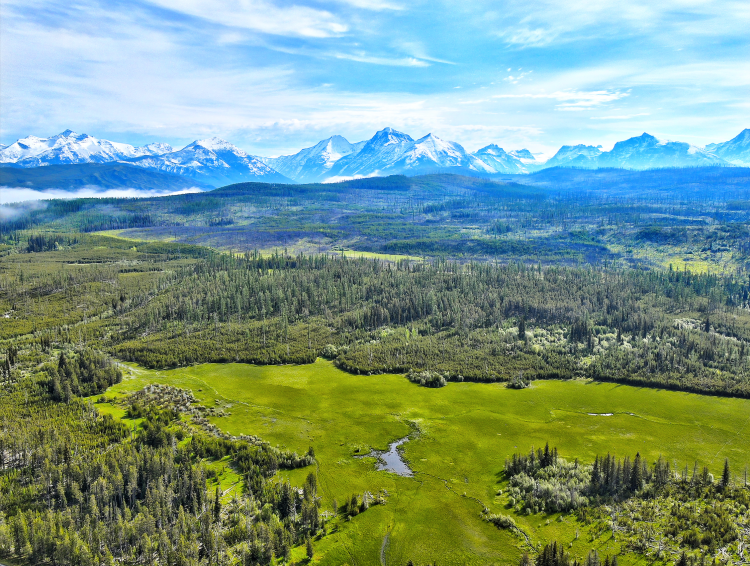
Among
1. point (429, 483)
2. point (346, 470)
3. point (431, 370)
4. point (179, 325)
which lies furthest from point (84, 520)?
point (179, 325)

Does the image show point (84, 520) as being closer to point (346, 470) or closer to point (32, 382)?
point (346, 470)

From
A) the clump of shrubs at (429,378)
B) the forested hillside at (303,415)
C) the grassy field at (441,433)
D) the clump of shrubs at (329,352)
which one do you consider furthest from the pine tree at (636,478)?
the clump of shrubs at (329,352)

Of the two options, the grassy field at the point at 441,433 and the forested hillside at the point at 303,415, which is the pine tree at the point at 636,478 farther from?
the grassy field at the point at 441,433

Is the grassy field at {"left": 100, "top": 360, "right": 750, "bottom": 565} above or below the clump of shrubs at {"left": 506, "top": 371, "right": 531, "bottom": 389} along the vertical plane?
below

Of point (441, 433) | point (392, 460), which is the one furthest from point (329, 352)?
point (392, 460)

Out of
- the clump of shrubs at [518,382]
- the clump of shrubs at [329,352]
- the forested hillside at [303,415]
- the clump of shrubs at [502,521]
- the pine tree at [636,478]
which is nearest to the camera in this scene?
the forested hillside at [303,415]

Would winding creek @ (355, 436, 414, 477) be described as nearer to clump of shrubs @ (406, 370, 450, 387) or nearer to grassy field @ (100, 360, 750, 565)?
grassy field @ (100, 360, 750, 565)

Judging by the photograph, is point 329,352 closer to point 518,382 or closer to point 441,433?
point 518,382

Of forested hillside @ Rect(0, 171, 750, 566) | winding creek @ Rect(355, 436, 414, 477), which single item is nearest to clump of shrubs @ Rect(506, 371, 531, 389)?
forested hillside @ Rect(0, 171, 750, 566)
